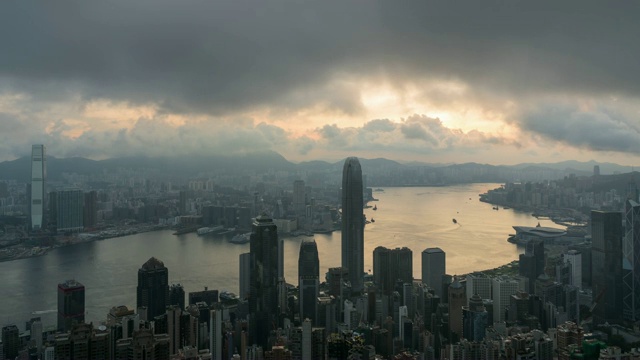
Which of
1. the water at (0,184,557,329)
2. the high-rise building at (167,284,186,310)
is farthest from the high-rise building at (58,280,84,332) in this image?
the high-rise building at (167,284,186,310)

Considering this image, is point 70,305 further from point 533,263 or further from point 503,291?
point 533,263

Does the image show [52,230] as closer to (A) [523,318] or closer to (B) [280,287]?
(B) [280,287]

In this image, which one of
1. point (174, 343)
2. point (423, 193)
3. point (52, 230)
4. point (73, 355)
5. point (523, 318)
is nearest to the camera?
point (73, 355)

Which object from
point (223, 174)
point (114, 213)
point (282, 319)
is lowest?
point (282, 319)

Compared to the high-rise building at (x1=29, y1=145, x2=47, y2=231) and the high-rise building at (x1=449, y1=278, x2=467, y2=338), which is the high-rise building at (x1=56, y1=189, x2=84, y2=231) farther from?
the high-rise building at (x1=449, y1=278, x2=467, y2=338)

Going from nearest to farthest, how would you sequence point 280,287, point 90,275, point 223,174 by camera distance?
point 280,287
point 90,275
point 223,174

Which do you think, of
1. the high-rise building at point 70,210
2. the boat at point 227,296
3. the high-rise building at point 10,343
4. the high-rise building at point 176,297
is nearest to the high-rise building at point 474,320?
the boat at point 227,296

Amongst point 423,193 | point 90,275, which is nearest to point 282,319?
point 90,275

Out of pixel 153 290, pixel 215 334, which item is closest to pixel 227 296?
pixel 153 290

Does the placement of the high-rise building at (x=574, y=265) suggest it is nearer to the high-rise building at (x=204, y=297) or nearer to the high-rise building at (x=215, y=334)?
the high-rise building at (x=204, y=297)
